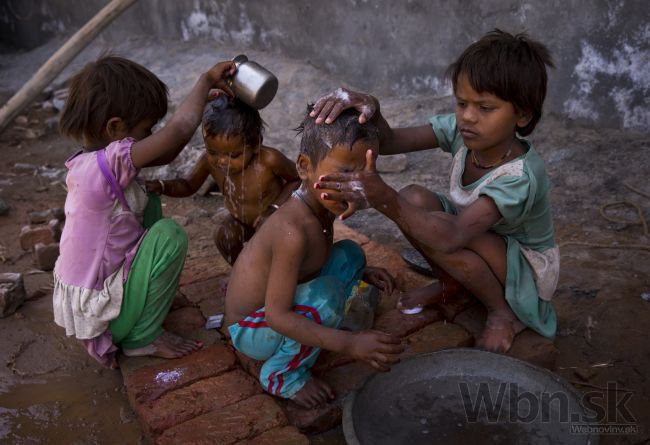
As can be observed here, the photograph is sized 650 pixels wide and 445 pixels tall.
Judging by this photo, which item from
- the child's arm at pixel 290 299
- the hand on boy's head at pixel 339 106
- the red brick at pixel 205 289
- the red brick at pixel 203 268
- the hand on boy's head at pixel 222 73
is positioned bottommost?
the red brick at pixel 203 268

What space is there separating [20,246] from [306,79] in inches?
130

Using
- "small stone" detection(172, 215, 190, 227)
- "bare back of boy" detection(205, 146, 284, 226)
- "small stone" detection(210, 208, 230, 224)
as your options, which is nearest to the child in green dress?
"bare back of boy" detection(205, 146, 284, 226)

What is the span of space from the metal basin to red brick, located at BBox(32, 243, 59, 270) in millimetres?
2449

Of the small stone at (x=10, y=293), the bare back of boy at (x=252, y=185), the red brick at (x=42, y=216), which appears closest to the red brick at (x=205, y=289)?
the bare back of boy at (x=252, y=185)

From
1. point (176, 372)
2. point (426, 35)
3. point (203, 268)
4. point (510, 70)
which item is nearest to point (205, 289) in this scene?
point (203, 268)

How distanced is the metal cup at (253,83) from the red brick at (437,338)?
1160mm

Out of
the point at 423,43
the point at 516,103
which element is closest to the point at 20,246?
the point at 516,103

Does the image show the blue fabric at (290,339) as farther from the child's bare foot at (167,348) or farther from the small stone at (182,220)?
the small stone at (182,220)

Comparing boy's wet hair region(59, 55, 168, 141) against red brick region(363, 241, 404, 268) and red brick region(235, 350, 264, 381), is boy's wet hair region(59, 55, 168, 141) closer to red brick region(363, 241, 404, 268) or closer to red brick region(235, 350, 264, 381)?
red brick region(235, 350, 264, 381)

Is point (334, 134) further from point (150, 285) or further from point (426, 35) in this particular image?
point (426, 35)

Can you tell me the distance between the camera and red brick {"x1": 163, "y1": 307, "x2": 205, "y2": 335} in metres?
2.96

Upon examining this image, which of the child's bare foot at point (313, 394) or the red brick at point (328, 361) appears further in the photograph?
the red brick at point (328, 361)

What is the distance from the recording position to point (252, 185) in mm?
3090

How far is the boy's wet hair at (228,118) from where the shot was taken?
2.80 m
